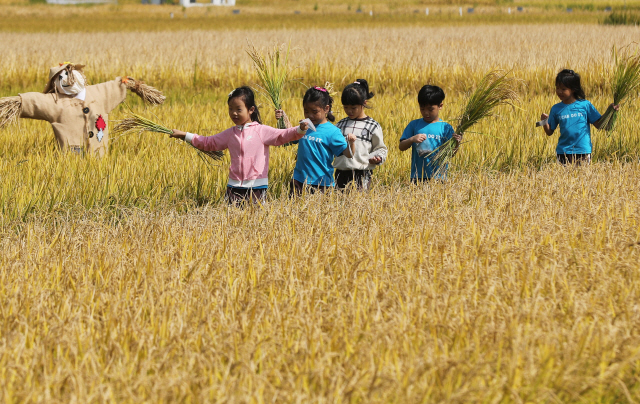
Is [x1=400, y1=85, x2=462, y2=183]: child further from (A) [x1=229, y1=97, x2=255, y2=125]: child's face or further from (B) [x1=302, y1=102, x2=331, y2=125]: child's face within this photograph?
(A) [x1=229, y1=97, x2=255, y2=125]: child's face

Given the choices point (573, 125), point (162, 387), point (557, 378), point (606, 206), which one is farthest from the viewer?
point (573, 125)

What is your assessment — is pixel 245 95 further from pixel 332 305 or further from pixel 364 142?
pixel 332 305

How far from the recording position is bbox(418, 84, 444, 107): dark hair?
509 cm

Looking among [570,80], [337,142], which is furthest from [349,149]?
[570,80]

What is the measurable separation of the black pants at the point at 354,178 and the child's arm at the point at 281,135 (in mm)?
725

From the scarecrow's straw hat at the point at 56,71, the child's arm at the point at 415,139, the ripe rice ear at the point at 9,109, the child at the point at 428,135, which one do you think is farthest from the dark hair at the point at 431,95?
the ripe rice ear at the point at 9,109

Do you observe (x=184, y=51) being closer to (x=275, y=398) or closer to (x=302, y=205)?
(x=302, y=205)

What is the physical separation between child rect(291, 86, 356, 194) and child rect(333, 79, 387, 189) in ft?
0.41

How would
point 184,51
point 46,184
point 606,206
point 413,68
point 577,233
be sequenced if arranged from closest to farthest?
point 577,233 → point 606,206 → point 46,184 → point 413,68 → point 184,51

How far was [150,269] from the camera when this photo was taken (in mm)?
3424

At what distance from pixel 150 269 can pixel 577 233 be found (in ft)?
7.64

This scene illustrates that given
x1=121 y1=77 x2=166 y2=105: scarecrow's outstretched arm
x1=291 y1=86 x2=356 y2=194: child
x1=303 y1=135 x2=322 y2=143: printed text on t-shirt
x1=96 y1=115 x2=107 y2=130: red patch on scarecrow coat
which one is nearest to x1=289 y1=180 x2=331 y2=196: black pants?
x1=291 y1=86 x2=356 y2=194: child

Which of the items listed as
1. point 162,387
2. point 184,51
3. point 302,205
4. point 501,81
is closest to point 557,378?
point 162,387

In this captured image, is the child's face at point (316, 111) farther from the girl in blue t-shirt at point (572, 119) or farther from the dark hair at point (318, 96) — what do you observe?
the girl in blue t-shirt at point (572, 119)
